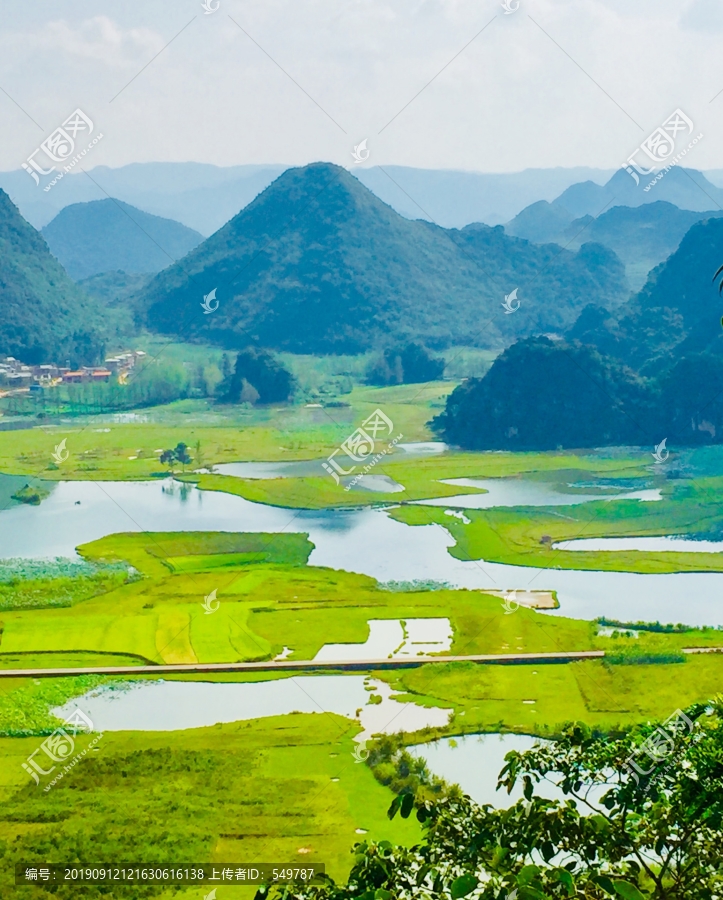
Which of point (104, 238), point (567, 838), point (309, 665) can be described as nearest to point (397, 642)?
point (309, 665)

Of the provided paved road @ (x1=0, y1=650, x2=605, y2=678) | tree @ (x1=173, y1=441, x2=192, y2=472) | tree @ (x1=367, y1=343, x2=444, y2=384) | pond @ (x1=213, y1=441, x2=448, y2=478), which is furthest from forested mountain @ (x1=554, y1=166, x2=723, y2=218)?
paved road @ (x1=0, y1=650, x2=605, y2=678)

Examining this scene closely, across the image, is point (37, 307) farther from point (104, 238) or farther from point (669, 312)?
point (104, 238)

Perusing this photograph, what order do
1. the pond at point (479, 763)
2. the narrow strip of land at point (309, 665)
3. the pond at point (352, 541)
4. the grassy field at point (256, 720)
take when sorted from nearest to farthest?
the grassy field at point (256, 720) → the pond at point (479, 763) → the narrow strip of land at point (309, 665) → the pond at point (352, 541)

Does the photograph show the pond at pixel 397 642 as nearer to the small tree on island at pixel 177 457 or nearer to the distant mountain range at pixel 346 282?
the small tree on island at pixel 177 457

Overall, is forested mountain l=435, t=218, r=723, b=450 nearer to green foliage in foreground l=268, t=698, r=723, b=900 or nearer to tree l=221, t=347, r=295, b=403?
tree l=221, t=347, r=295, b=403

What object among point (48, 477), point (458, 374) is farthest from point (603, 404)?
point (48, 477)

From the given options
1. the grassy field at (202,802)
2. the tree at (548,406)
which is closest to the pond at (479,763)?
the grassy field at (202,802)
